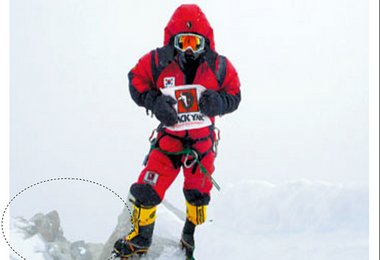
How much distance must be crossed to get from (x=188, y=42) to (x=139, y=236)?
1.98 meters

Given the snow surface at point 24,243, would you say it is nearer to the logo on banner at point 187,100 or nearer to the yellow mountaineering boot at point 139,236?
the yellow mountaineering boot at point 139,236

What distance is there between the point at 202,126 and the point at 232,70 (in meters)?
0.62

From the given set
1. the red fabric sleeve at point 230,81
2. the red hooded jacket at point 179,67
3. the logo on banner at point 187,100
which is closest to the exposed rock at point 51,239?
the red hooded jacket at point 179,67

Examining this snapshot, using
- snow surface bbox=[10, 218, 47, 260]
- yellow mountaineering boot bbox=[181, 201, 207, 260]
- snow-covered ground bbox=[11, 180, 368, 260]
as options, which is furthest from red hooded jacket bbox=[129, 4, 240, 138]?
snow surface bbox=[10, 218, 47, 260]

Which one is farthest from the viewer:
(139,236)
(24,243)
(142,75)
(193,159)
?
(24,243)

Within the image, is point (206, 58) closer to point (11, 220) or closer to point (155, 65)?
point (155, 65)

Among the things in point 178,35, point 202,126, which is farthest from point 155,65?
point 202,126

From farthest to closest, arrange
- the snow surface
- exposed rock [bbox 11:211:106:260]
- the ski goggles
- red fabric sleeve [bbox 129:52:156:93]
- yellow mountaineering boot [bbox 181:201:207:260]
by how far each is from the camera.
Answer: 1. exposed rock [bbox 11:211:106:260]
2. the snow surface
3. yellow mountaineering boot [bbox 181:201:207:260]
4. red fabric sleeve [bbox 129:52:156:93]
5. the ski goggles

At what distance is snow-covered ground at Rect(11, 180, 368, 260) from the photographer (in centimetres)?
502

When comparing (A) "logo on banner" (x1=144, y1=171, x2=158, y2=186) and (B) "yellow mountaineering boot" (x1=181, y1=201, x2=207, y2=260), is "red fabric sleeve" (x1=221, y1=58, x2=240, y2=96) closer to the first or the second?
A: (A) "logo on banner" (x1=144, y1=171, x2=158, y2=186)

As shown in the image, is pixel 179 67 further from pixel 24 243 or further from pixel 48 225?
pixel 48 225

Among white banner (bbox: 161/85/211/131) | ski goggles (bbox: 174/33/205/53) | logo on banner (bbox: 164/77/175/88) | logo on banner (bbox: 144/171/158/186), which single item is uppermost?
ski goggles (bbox: 174/33/205/53)

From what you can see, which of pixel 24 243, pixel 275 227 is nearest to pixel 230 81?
pixel 275 227

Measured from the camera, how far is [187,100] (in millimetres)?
3891
